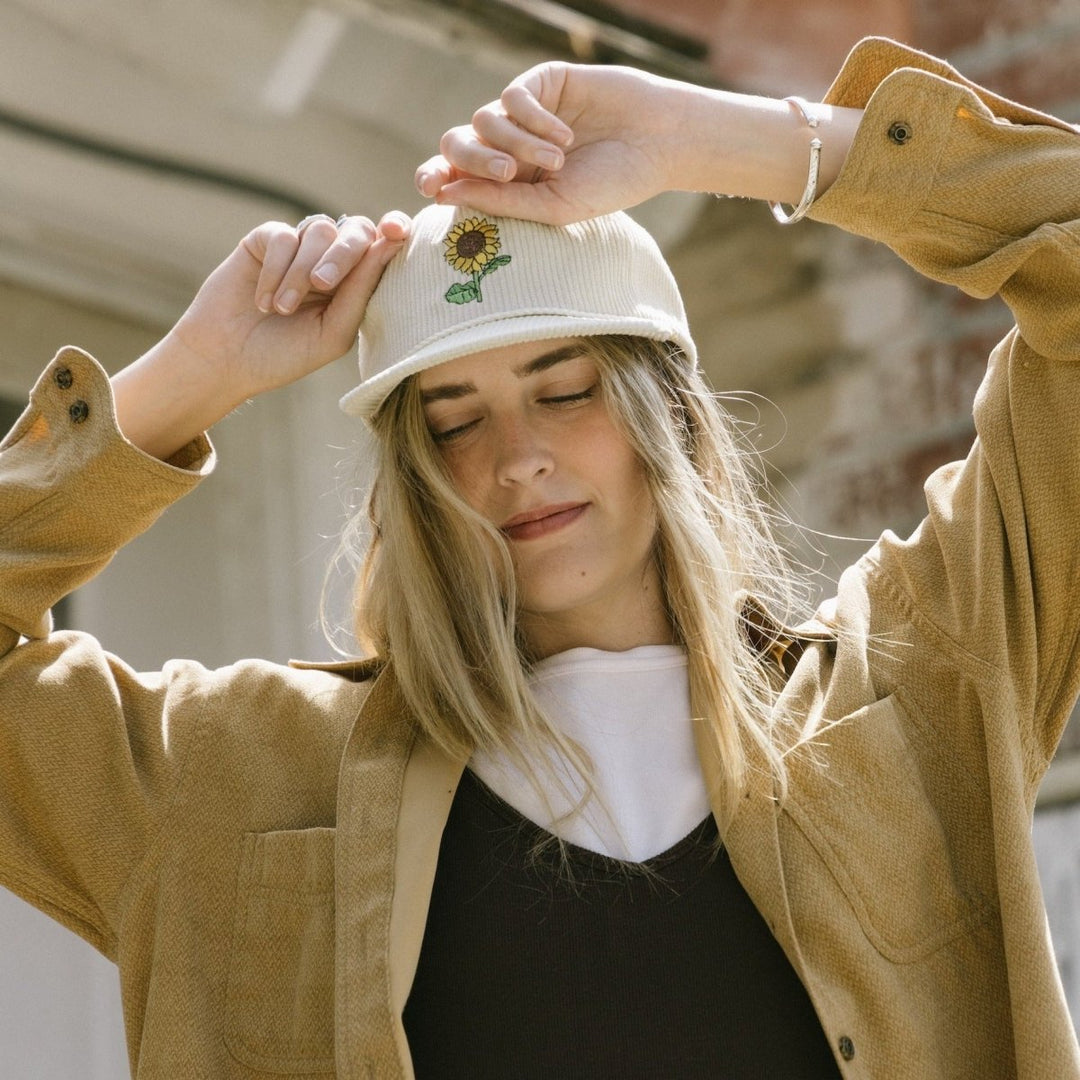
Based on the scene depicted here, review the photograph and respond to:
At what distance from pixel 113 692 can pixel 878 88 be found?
3.44 feet

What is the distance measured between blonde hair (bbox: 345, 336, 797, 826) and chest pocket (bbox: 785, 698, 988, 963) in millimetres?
72

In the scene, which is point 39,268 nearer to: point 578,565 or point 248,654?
point 248,654

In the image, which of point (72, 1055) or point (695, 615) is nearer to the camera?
point (695, 615)

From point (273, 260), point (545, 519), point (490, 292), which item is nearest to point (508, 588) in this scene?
point (545, 519)

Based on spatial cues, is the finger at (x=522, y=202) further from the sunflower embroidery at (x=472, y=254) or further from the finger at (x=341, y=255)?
the finger at (x=341, y=255)

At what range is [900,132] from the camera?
194cm

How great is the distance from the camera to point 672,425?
212cm

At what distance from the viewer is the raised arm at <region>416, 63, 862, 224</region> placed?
1958 millimetres

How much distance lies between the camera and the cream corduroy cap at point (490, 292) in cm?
194

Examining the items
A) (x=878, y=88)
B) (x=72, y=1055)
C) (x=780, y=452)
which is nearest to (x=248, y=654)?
(x=72, y=1055)

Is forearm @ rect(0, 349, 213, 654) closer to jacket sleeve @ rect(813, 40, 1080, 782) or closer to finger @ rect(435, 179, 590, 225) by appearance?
finger @ rect(435, 179, 590, 225)

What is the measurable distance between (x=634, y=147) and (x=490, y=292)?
0.23 m

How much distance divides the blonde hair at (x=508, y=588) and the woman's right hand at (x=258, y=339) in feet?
0.39

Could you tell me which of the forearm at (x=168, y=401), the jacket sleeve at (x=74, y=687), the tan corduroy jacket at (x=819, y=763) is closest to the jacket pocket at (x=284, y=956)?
the tan corduroy jacket at (x=819, y=763)
